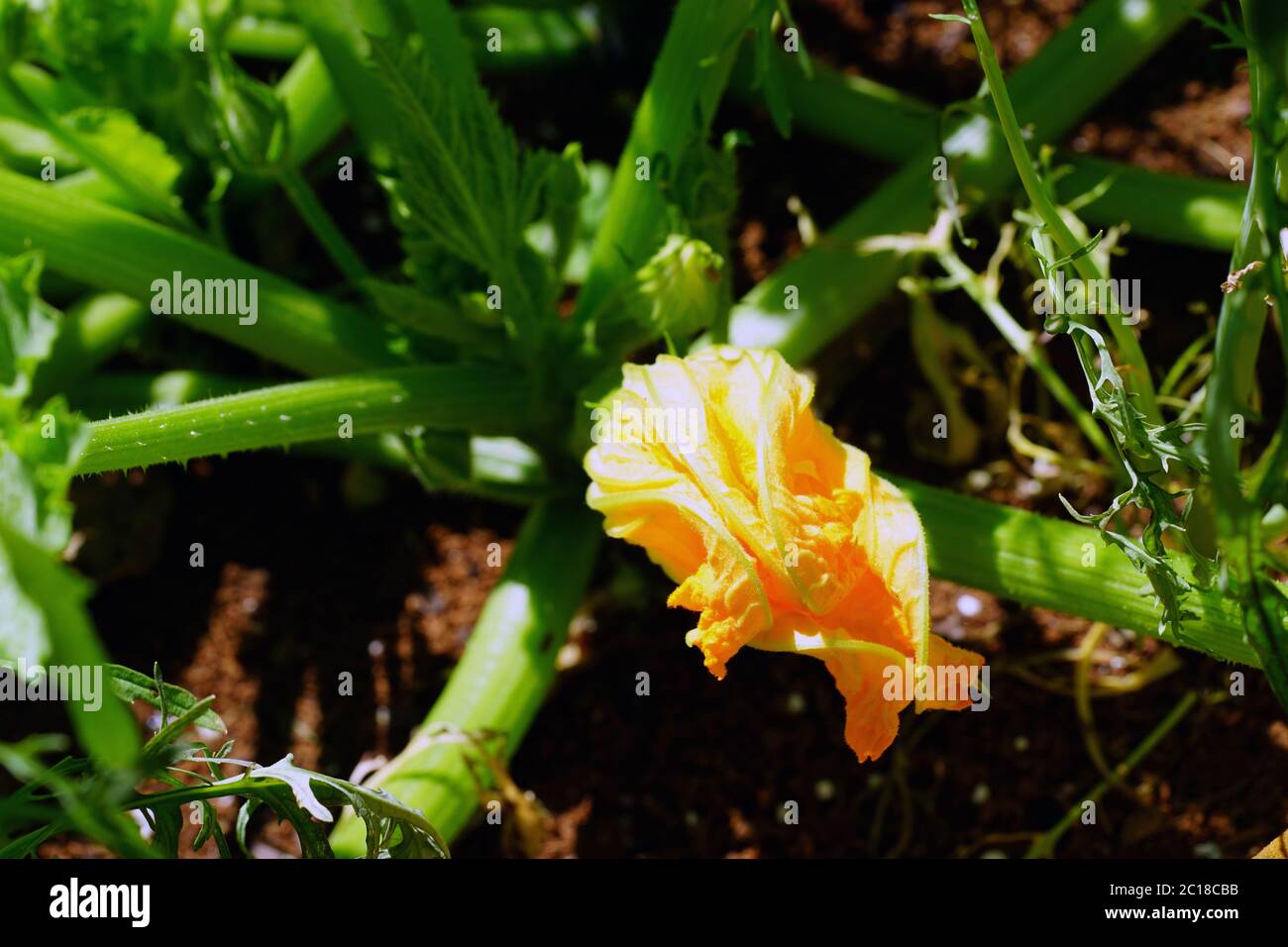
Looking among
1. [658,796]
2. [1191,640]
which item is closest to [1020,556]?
[1191,640]

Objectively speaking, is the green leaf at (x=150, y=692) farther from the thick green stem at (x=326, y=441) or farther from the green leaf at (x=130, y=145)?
the green leaf at (x=130, y=145)

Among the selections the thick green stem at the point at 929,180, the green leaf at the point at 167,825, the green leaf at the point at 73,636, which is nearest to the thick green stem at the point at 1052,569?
the thick green stem at the point at 929,180

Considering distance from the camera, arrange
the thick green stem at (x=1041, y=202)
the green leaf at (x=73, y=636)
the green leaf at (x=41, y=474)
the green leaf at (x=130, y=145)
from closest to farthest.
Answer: the green leaf at (x=73, y=636) < the green leaf at (x=41, y=474) < the thick green stem at (x=1041, y=202) < the green leaf at (x=130, y=145)

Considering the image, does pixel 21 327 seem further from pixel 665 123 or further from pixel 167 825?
pixel 665 123

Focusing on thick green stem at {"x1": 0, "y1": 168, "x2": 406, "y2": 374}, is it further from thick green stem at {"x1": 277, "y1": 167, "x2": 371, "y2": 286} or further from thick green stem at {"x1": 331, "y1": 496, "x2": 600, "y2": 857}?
thick green stem at {"x1": 331, "y1": 496, "x2": 600, "y2": 857}

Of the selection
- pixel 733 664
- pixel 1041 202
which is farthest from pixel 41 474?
pixel 733 664
